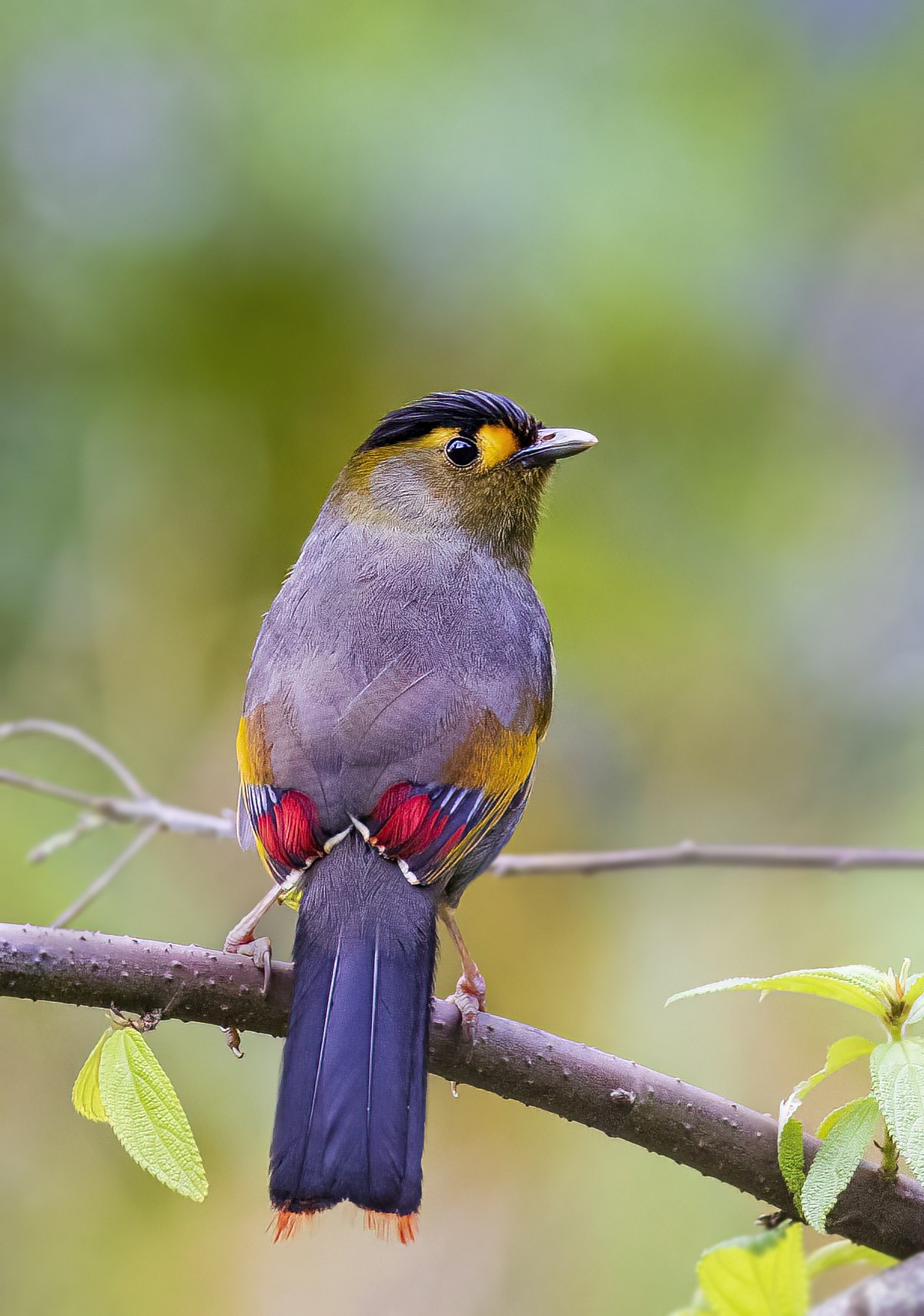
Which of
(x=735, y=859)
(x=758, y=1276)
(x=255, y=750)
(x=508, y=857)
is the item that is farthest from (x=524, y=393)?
(x=758, y=1276)

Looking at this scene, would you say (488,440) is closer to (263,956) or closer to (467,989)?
(467,989)

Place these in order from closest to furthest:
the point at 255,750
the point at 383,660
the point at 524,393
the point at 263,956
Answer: the point at 263,956 < the point at 255,750 < the point at 383,660 < the point at 524,393

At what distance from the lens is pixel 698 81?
5188 millimetres

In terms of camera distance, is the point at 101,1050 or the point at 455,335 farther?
the point at 455,335

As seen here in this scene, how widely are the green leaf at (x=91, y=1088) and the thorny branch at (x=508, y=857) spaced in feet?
2.62

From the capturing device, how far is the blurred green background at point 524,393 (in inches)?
180

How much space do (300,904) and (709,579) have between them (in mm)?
3209

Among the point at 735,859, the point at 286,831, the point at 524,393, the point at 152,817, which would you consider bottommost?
the point at 152,817

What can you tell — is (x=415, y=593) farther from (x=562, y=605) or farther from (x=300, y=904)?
(x=562, y=605)

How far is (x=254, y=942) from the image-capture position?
6.38 ft

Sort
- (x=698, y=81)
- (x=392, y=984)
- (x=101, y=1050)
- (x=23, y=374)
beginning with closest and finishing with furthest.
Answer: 1. (x=101, y=1050)
2. (x=392, y=984)
3. (x=23, y=374)
4. (x=698, y=81)

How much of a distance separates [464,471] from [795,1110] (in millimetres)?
1839

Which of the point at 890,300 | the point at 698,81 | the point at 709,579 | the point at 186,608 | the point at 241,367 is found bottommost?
the point at 186,608

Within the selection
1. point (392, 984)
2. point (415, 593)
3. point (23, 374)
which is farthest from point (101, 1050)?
point (23, 374)
